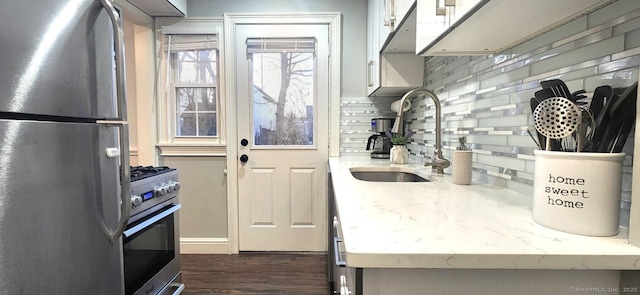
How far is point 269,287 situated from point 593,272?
6.26 ft

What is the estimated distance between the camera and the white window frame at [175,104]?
2551mm

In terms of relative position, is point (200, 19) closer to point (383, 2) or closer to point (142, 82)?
point (142, 82)

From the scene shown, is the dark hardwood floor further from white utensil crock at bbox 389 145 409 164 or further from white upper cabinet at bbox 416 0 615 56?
white upper cabinet at bbox 416 0 615 56

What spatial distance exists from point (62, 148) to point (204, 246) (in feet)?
6.86

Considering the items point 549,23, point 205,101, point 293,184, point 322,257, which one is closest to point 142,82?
point 205,101

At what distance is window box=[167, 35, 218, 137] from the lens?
2.60 metres

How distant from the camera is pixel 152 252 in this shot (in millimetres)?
1573

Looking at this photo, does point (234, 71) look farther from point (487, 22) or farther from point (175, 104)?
point (487, 22)

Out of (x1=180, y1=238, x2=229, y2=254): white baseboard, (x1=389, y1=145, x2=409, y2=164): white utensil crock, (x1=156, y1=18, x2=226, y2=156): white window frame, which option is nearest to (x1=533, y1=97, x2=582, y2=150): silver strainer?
(x1=389, y1=145, x2=409, y2=164): white utensil crock

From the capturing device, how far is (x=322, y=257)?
103 inches

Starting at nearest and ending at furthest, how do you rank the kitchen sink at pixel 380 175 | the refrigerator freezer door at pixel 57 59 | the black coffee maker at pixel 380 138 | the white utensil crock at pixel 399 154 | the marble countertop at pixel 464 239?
the marble countertop at pixel 464 239 < the refrigerator freezer door at pixel 57 59 < the kitchen sink at pixel 380 175 < the white utensil crock at pixel 399 154 < the black coffee maker at pixel 380 138

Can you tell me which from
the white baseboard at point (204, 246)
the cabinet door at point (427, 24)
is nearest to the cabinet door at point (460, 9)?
the cabinet door at point (427, 24)

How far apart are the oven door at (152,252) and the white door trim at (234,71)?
855 mm

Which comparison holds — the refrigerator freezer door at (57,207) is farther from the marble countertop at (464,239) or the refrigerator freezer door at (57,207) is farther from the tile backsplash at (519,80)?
the tile backsplash at (519,80)
